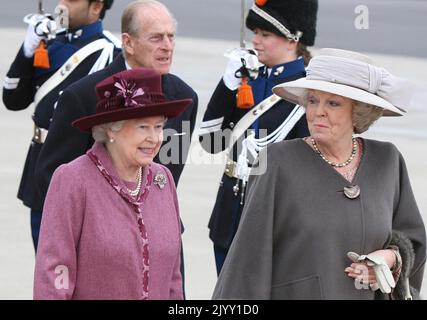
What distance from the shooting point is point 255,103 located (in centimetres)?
734

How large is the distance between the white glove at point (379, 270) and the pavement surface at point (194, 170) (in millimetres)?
3065

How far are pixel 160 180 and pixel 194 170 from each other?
5.94m

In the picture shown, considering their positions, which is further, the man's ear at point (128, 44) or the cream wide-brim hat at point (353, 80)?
the man's ear at point (128, 44)

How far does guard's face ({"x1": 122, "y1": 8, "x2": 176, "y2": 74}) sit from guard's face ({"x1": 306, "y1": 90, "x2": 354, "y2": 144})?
1363mm

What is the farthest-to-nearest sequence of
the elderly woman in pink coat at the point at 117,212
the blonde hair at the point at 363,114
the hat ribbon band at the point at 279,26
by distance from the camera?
the hat ribbon band at the point at 279,26, the blonde hair at the point at 363,114, the elderly woman in pink coat at the point at 117,212

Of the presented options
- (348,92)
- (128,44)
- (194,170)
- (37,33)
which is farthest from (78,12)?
(194,170)

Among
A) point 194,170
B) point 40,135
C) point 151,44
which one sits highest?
point 194,170

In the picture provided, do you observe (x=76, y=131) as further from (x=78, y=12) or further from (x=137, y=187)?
(x=78, y=12)

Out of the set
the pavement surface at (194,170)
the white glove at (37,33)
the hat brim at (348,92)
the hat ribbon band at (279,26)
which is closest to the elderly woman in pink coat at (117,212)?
the hat brim at (348,92)

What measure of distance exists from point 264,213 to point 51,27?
2903mm

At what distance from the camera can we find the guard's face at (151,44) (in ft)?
22.2

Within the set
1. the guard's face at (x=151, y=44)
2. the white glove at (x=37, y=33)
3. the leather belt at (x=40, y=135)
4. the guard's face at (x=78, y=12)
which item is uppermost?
the guard's face at (x=78, y=12)

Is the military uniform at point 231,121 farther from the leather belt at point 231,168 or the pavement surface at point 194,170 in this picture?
the pavement surface at point 194,170

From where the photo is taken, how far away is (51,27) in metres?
7.84
